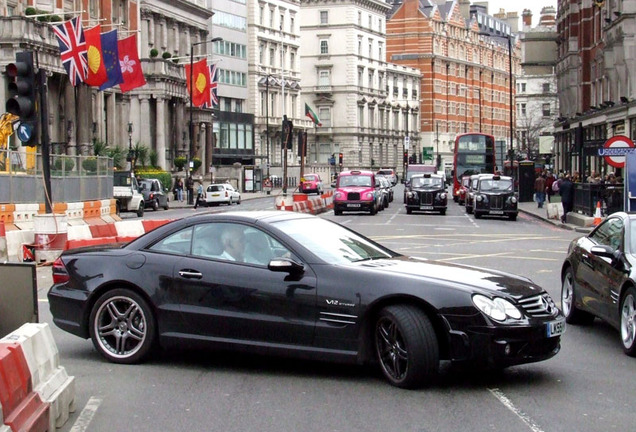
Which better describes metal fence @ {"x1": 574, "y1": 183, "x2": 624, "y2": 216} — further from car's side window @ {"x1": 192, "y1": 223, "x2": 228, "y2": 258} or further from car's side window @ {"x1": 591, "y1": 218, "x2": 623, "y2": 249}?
car's side window @ {"x1": 192, "y1": 223, "x2": 228, "y2": 258}

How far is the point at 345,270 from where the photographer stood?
8641 millimetres

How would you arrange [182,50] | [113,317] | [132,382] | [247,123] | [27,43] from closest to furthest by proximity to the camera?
1. [132,382]
2. [113,317]
3. [27,43]
4. [182,50]
5. [247,123]

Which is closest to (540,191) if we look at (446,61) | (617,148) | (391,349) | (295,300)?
(617,148)

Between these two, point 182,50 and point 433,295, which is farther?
point 182,50

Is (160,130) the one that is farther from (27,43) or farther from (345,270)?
(345,270)

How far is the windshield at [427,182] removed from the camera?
46.6m

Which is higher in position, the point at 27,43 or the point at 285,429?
the point at 27,43

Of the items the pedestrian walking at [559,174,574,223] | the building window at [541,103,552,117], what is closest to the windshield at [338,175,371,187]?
the pedestrian walking at [559,174,574,223]

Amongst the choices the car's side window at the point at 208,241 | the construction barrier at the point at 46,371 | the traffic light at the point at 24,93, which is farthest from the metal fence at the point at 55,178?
the construction barrier at the point at 46,371

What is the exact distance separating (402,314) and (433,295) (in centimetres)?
30

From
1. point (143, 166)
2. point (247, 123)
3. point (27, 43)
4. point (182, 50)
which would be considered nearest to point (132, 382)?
point (27, 43)

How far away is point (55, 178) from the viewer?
29781 millimetres

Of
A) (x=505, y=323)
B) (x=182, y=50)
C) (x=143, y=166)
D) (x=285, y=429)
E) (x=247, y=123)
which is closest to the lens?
(x=285, y=429)

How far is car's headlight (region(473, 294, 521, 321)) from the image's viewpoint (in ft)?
26.8
